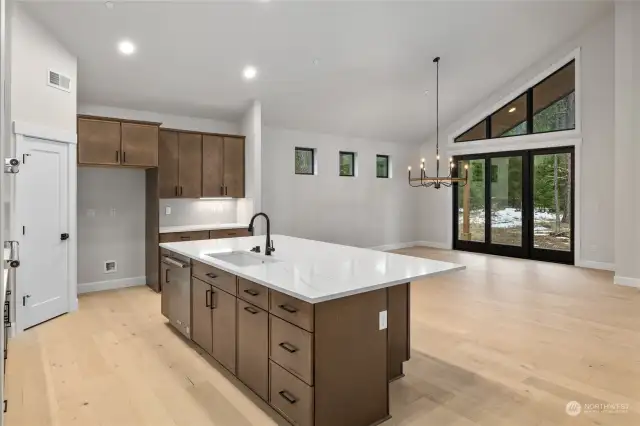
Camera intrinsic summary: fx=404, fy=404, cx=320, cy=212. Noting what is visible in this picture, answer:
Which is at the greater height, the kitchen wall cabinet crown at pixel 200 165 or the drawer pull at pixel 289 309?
the kitchen wall cabinet crown at pixel 200 165

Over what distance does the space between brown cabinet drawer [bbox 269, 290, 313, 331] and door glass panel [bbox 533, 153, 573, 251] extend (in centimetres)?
720

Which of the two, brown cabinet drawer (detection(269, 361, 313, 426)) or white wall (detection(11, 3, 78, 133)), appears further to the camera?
white wall (detection(11, 3, 78, 133))

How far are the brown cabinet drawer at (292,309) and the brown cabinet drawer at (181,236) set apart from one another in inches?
140

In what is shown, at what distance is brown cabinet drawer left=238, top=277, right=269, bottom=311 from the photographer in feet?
7.95

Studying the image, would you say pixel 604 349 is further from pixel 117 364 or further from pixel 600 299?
pixel 117 364

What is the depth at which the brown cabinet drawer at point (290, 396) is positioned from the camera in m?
2.08

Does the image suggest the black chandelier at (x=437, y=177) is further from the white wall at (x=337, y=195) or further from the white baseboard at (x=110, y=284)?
the white baseboard at (x=110, y=284)

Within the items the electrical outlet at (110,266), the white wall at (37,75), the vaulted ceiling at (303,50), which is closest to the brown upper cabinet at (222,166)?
the vaulted ceiling at (303,50)

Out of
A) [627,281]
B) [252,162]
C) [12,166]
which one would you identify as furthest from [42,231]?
[627,281]

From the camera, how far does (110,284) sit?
5.63m

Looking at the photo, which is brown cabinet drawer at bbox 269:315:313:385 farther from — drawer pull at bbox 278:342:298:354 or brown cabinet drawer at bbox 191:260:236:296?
brown cabinet drawer at bbox 191:260:236:296

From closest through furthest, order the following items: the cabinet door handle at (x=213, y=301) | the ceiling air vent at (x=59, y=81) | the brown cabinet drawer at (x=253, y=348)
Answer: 1. the brown cabinet drawer at (x=253, y=348)
2. the cabinet door handle at (x=213, y=301)
3. the ceiling air vent at (x=59, y=81)

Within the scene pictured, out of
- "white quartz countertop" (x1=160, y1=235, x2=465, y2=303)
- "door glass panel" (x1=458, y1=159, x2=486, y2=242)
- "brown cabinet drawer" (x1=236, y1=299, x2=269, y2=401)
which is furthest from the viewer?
"door glass panel" (x1=458, y1=159, x2=486, y2=242)

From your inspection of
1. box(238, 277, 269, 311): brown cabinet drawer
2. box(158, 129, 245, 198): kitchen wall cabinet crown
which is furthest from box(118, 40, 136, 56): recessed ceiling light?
box(238, 277, 269, 311): brown cabinet drawer
